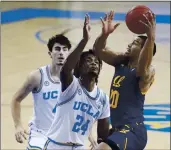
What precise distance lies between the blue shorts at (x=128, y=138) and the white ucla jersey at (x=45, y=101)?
708mm

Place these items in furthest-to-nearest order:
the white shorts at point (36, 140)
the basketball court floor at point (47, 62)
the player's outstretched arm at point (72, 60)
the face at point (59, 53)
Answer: the basketball court floor at point (47, 62) → the face at point (59, 53) → the white shorts at point (36, 140) → the player's outstretched arm at point (72, 60)

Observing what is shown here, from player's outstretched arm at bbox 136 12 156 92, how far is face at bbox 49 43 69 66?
793mm

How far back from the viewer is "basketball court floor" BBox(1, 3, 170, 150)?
764 cm

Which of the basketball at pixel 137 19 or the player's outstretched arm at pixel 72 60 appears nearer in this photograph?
the player's outstretched arm at pixel 72 60

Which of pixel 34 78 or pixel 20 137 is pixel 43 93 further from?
pixel 20 137

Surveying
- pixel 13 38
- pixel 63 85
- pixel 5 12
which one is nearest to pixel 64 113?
pixel 63 85

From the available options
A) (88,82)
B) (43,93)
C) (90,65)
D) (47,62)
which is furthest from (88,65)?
(47,62)

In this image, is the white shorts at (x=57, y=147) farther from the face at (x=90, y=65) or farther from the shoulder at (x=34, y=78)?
the shoulder at (x=34, y=78)

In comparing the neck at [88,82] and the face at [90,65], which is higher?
the face at [90,65]

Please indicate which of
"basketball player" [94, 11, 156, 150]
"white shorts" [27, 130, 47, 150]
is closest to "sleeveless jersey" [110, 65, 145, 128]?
"basketball player" [94, 11, 156, 150]

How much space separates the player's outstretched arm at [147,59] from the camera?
13.3 feet

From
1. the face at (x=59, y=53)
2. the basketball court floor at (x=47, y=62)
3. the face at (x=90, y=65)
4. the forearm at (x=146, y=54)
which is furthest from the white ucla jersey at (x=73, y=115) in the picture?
the basketball court floor at (x=47, y=62)

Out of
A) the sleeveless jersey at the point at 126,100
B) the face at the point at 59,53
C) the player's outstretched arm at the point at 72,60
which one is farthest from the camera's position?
the face at the point at 59,53

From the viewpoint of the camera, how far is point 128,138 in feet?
13.9
